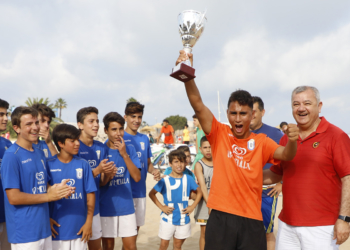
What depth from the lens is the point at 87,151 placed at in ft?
12.9

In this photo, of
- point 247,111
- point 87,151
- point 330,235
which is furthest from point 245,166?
point 87,151

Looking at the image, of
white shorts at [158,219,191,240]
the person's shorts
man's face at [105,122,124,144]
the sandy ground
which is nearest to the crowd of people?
man's face at [105,122,124,144]

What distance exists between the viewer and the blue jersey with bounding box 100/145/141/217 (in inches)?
155

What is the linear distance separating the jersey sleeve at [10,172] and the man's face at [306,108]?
3.00 m

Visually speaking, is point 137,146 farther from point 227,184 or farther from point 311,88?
point 311,88

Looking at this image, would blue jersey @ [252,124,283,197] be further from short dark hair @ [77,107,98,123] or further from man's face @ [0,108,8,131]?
man's face @ [0,108,8,131]

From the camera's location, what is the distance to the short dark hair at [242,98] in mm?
2533

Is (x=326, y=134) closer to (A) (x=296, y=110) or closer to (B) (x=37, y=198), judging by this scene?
(A) (x=296, y=110)

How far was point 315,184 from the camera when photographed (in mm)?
2682

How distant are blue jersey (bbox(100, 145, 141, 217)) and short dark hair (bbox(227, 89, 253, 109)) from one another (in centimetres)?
212

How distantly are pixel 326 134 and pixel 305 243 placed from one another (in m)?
1.09

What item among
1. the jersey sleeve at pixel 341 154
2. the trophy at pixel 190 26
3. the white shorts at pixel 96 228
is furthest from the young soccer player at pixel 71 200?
the jersey sleeve at pixel 341 154

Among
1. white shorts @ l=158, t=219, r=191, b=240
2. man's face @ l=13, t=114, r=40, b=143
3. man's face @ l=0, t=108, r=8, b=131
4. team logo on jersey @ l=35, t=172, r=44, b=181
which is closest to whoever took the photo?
team logo on jersey @ l=35, t=172, r=44, b=181

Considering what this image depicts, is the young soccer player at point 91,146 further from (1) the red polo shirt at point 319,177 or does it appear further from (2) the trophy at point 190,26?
(1) the red polo shirt at point 319,177
